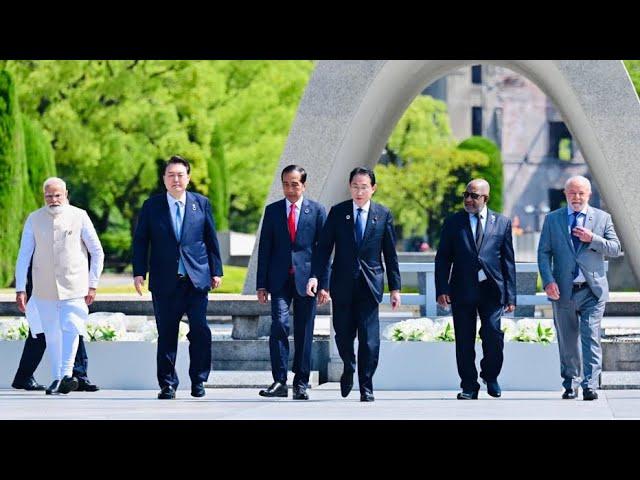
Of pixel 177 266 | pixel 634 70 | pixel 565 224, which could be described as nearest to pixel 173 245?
pixel 177 266

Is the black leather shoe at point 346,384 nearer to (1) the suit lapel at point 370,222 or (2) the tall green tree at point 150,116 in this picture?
(1) the suit lapel at point 370,222

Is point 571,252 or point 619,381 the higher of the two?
point 571,252

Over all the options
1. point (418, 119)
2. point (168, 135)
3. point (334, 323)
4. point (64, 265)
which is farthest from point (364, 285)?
point (418, 119)

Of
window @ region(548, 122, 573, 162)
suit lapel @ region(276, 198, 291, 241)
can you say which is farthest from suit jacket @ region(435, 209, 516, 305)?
window @ region(548, 122, 573, 162)

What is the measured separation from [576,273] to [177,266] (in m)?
3.25

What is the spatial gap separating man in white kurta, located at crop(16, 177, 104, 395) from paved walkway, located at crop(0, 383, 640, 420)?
0.37 meters

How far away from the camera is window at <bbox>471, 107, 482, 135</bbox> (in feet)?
243

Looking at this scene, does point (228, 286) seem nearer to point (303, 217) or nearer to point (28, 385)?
point (28, 385)

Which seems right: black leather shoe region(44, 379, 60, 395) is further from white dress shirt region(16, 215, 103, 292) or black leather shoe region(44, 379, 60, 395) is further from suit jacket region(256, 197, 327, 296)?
suit jacket region(256, 197, 327, 296)

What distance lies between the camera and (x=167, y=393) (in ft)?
41.7

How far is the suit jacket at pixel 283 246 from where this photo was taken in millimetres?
12773

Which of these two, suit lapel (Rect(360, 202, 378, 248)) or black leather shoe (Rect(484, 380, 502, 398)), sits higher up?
suit lapel (Rect(360, 202, 378, 248))
